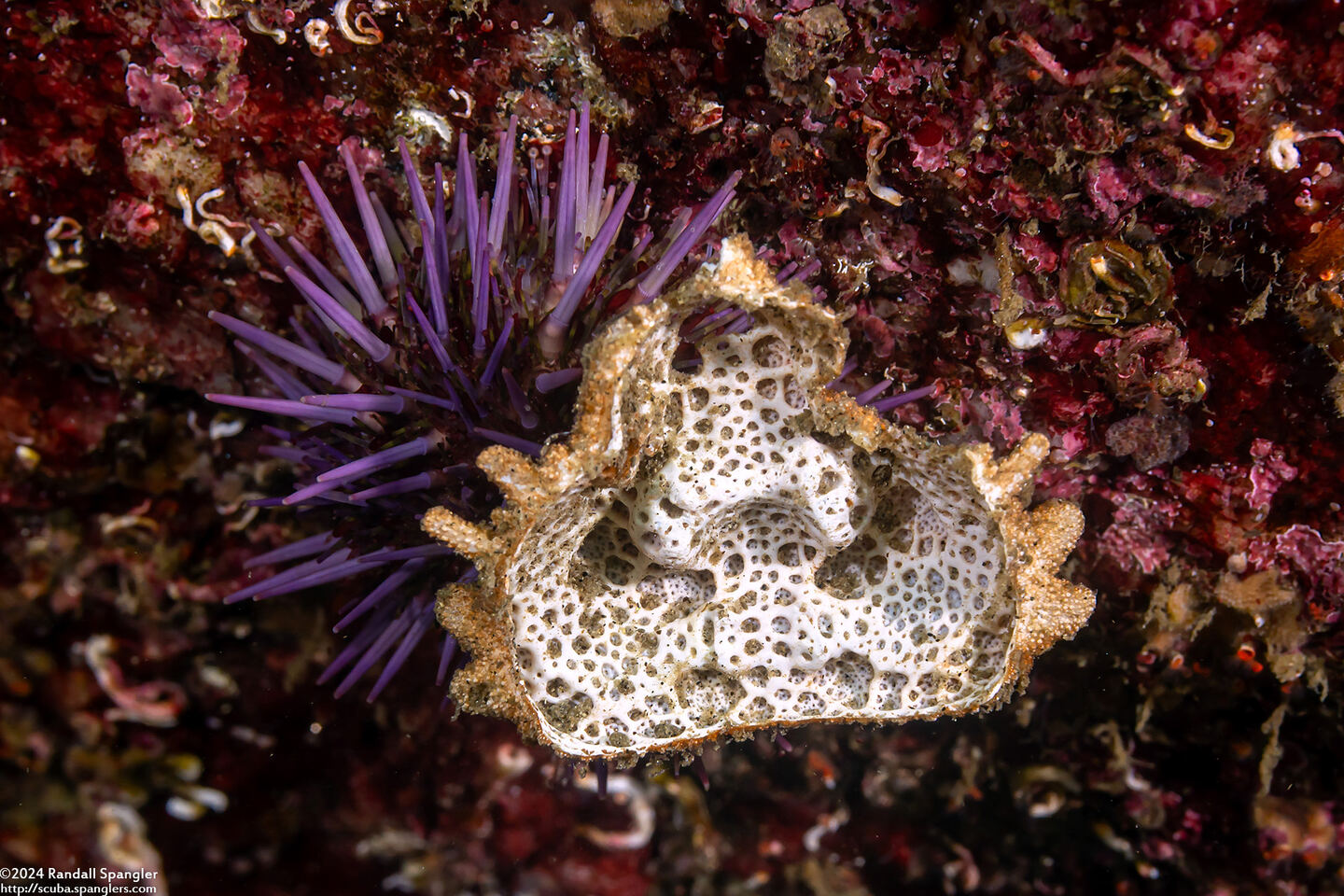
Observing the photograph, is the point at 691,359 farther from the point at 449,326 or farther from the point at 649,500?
the point at 449,326

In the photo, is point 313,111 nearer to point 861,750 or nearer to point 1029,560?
point 1029,560

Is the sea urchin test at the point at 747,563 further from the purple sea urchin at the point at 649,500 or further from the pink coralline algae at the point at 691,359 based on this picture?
the pink coralline algae at the point at 691,359

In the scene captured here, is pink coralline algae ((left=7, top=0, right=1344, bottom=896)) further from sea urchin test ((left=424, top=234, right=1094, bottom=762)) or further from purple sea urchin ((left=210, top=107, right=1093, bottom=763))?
sea urchin test ((left=424, top=234, right=1094, bottom=762))

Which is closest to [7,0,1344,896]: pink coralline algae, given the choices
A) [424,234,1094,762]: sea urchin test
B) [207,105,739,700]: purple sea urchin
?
[207,105,739,700]: purple sea urchin

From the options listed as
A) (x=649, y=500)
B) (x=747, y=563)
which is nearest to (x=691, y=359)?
(x=649, y=500)

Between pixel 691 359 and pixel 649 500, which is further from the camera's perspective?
pixel 691 359

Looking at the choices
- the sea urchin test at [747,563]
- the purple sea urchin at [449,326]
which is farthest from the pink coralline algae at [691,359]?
the sea urchin test at [747,563]
